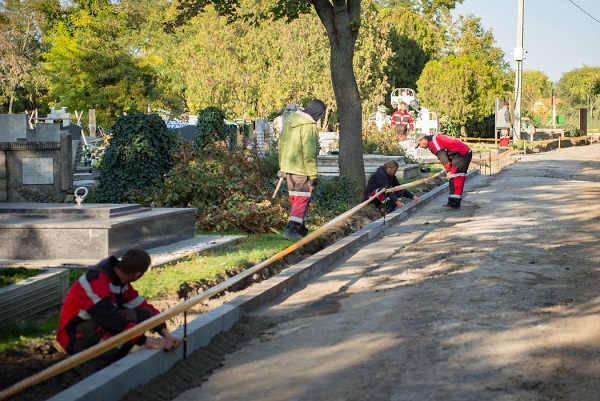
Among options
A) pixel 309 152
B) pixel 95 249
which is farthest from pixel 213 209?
pixel 95 249

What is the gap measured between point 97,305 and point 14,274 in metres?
2.30

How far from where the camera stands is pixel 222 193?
1545 centimetres

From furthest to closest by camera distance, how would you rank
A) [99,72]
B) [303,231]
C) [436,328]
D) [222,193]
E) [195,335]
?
[99,72] → [222,193] → [303,231] → [436,328] → [195,335]

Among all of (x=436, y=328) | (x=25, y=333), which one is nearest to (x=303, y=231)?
(x=436, y=328)

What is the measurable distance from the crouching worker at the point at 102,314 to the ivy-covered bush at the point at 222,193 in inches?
298

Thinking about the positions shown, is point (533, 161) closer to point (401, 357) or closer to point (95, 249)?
point (95, 249)

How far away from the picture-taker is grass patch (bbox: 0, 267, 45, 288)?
328 inches

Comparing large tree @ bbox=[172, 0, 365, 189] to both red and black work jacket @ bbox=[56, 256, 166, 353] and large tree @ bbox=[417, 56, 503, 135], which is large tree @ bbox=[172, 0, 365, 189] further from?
large tree @ bbox=[417, 56, 503, 135]

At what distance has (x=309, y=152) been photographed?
1383 cm

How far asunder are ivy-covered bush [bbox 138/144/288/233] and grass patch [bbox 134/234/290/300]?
39.2 inches

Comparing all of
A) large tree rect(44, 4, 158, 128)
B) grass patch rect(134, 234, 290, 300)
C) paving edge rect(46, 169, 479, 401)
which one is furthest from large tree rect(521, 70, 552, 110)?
paving edge rect(46, 169, 479, 401)

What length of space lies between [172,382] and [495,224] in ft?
34.5

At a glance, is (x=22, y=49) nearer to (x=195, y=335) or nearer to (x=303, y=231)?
(x=303, y=231)

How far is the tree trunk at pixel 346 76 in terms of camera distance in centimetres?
1956
